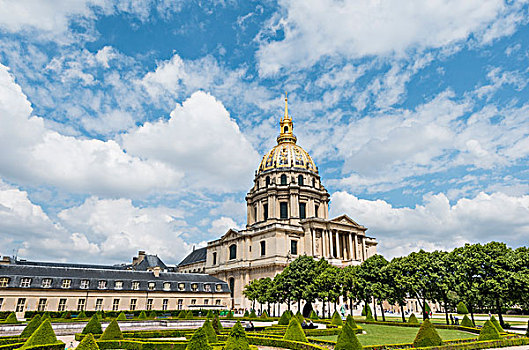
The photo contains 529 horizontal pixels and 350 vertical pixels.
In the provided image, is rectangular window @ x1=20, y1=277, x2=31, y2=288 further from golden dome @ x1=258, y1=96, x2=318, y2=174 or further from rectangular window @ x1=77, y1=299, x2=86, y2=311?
golden dome @ x1=258, y1=96, x2=318, y2=174

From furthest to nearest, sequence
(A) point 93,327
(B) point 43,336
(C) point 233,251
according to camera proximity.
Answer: (C) point 233,251 → (A) point 93,327 → (B) point 43,336

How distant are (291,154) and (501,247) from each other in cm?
4999

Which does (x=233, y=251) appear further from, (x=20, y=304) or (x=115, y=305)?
(x=20, y=304)

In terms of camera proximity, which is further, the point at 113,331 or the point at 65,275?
the point at 65,275

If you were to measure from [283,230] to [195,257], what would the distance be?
4247cm

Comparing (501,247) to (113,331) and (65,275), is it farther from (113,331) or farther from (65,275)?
(65,275)

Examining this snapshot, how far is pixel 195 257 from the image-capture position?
101188 millimetres

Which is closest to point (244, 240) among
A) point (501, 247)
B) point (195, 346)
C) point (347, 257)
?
point (347, 257)

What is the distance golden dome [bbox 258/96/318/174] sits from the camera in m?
81.1

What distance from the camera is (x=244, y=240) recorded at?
238ft

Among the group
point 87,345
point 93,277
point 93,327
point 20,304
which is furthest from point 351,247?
point 87,345

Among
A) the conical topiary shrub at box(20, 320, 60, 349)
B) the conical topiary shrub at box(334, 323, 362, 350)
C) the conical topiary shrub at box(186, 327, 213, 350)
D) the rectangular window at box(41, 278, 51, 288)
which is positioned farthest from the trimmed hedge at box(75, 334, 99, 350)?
the rectangular window at box(41, 278, 51, 288)

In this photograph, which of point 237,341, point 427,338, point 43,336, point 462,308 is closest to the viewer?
point 237,341

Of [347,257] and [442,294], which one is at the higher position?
[347,257]
